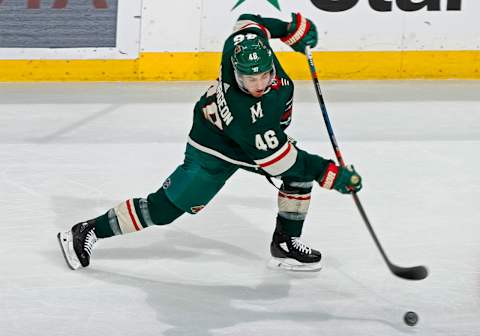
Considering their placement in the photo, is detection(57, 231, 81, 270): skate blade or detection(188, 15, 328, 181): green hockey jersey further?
detection(57, 231, 81, 270): skate blade

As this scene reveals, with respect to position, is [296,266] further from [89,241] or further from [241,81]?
[241,81]

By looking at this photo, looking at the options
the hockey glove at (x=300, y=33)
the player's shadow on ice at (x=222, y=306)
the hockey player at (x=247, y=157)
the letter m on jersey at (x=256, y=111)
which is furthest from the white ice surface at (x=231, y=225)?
the hockey glove at (x=300, y=33)

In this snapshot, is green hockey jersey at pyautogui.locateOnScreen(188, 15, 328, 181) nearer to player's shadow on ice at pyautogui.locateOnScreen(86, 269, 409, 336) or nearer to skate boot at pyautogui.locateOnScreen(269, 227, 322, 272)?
skate boot at pyautogui.locateOnScreen(269, 227, 322, 272)

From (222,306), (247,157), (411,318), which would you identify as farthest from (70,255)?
(411,318)

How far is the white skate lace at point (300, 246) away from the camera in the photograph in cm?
407

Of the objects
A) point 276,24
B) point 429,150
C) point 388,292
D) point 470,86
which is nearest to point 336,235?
point 388,292

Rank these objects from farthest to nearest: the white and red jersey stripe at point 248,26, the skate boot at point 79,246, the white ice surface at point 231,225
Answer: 1. the skate boot at point 79,246
2. the white and red jersey stripe at point 248,26
3. the white ice surface at point 231,225

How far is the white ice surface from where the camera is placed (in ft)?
11.8

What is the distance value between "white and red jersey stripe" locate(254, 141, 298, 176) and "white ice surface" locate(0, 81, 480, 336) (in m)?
0.50

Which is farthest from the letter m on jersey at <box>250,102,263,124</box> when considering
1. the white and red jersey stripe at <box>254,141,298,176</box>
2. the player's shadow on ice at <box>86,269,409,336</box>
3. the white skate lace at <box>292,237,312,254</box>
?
the white skate lace at <box>292,237,312,254</box>

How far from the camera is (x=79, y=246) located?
402cm

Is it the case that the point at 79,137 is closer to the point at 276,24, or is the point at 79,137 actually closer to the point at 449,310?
the point at 276,24

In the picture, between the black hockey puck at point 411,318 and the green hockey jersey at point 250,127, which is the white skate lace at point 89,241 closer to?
the green hockey jersey at point 250,127

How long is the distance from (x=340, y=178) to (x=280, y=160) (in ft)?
0.68
